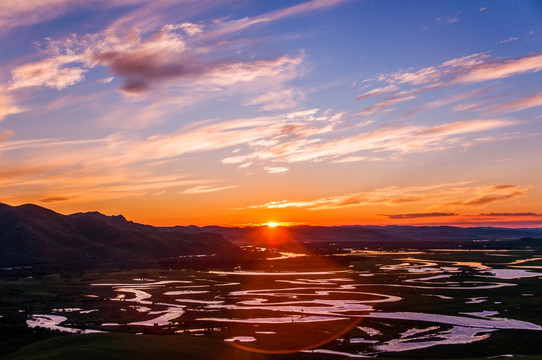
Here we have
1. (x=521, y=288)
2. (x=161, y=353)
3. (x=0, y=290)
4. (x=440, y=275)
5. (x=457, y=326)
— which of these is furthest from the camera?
(x=440, y=275)

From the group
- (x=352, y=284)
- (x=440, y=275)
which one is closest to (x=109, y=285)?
(x=352, y=284)

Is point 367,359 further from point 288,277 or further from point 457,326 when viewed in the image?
point 288,277

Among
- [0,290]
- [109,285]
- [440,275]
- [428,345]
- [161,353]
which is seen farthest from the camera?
[440,275]

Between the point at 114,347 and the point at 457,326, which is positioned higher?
the point at 114,347

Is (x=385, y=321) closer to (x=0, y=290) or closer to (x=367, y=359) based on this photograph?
(x=367, y=359)

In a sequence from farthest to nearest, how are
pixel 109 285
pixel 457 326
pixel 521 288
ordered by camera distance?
pixel 109 285 < pixel 521 288 < pixel 457 326

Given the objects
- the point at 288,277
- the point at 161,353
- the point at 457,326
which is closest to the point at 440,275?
the point at 288,277

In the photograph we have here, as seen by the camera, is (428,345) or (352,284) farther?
(352,284)

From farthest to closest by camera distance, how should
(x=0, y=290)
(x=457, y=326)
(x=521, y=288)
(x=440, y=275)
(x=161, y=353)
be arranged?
(x=440, y=275)
(x=0, y=290)
(x=521, y=288)
(x=457, y=326)
(x=161, y=353)

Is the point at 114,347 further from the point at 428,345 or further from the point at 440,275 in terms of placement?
the point at 440,275
